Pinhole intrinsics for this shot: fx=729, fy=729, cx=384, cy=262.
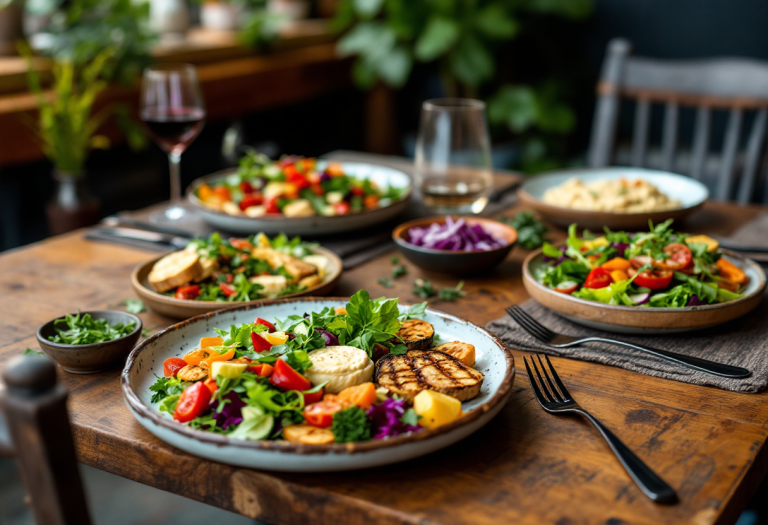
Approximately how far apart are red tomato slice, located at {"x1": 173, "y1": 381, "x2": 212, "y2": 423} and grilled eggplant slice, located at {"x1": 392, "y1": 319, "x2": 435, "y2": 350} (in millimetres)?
275

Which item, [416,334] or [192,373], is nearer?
[192,373]

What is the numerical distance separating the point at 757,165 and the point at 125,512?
7.58ft

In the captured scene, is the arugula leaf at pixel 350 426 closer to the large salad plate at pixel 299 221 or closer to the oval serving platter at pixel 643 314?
the oval serving platter at pixel 643 314

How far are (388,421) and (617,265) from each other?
2.01 feet

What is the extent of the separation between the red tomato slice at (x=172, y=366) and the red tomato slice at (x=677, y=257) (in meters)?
0.79

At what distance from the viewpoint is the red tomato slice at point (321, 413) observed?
0.79m

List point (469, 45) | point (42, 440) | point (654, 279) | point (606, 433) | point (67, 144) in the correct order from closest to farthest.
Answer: point (42, 440) → point (606, 433) → point (654, 279) → point (67, 144) → point (469, 45)

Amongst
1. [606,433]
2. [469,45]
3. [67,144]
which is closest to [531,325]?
[606,433]

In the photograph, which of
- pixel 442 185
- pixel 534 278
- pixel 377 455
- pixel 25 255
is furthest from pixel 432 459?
pixel 25 255

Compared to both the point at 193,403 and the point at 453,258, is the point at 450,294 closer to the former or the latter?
the point at 453,258

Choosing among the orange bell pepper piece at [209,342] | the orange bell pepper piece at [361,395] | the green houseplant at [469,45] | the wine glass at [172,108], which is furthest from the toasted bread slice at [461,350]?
the green houseplant at [469,45]

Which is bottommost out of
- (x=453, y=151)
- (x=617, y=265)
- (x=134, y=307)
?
(x=134, y=307)

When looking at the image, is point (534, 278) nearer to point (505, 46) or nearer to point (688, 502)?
point (688, 502)

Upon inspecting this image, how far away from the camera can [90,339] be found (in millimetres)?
1066
